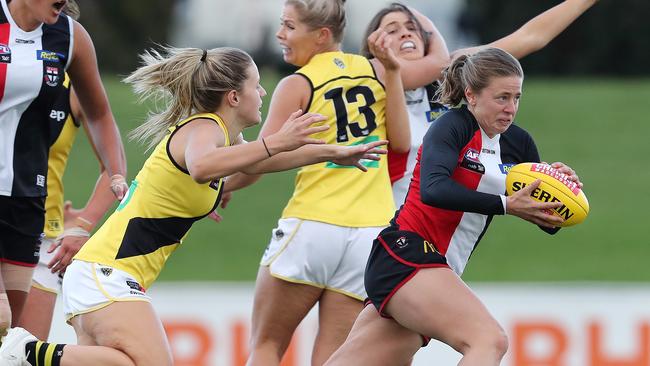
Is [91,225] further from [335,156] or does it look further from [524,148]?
[524,148]

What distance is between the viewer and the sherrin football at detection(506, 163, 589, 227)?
17.1ft

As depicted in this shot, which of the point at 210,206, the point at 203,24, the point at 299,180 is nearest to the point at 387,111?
the point at 299,180

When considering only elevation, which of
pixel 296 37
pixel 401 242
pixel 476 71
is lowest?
pixel 401 242

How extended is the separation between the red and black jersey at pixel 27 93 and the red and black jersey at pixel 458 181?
1.60 m

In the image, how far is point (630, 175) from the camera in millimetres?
26500

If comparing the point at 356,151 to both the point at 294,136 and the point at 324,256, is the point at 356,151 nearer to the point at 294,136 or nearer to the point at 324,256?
the point at 294,136

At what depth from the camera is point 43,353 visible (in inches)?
207

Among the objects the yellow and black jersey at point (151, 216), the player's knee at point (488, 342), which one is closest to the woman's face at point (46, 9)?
the yellow and black jersey at point (151, 216)

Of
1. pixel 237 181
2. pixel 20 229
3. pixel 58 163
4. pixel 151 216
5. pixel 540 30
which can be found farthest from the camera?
pixel 58 163

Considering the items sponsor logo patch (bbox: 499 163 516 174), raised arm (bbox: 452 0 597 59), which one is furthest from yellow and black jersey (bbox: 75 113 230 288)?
raised arm (bbox: 452 0 597 59)

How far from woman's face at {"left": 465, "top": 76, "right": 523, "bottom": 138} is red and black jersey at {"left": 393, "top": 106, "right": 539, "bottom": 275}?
0.25 ft

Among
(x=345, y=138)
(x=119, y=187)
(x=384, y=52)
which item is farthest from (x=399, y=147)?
(x=119, y=187)

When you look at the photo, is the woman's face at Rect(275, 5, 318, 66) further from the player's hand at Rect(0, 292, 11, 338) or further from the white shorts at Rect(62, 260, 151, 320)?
the player's hand at Rect(0, 292, 11, 338)

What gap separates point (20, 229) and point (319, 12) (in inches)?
69.6
